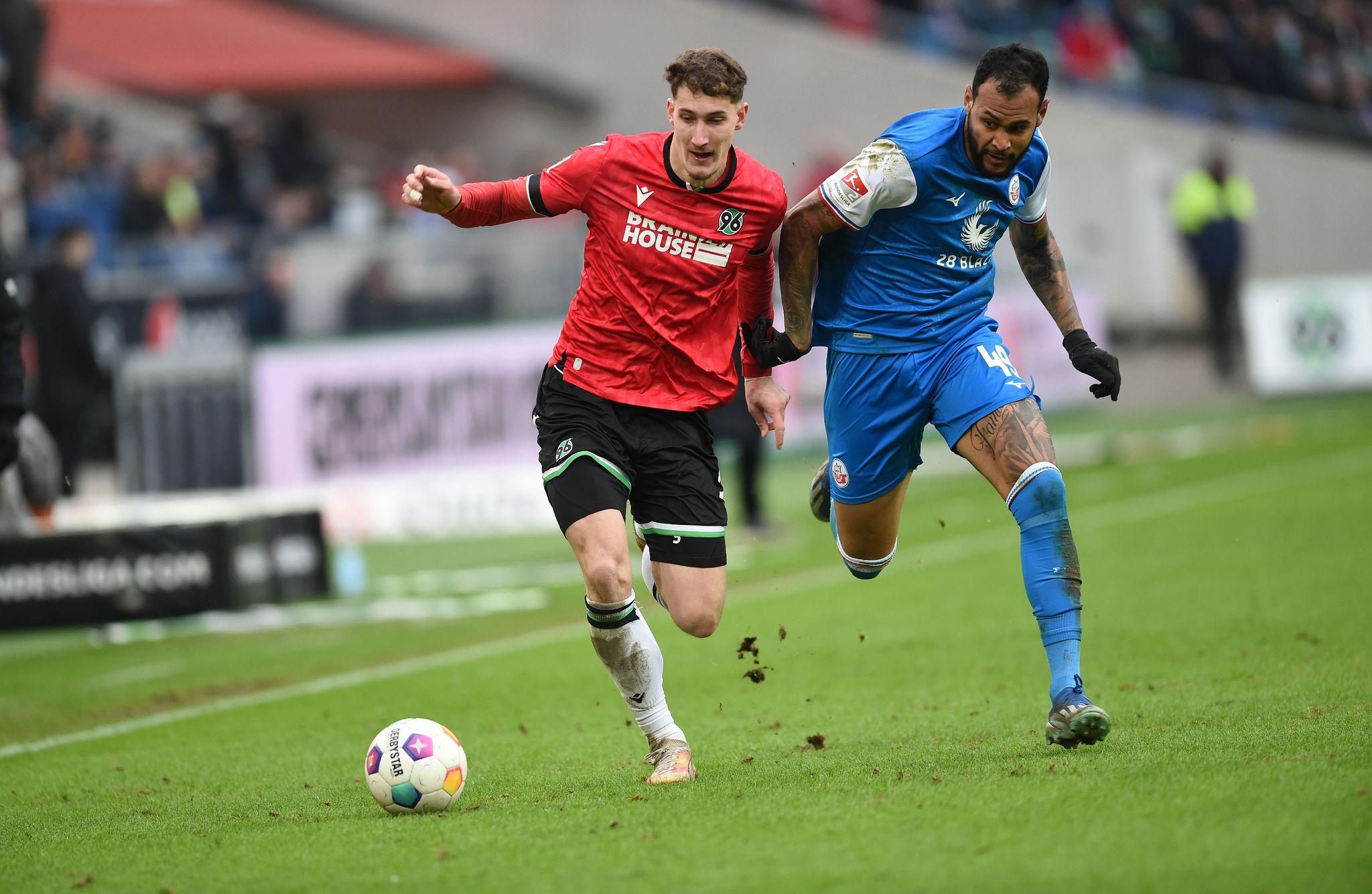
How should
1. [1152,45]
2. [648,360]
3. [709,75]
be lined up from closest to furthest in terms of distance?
[709,75] < [648,360] < [1152,45]

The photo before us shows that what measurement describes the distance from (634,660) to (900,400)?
4.68ft

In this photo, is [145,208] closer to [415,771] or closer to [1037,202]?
[1037,202]

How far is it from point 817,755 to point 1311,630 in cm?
338

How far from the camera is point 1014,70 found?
5.86 meters

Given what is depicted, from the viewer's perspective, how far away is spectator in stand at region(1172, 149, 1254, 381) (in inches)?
852

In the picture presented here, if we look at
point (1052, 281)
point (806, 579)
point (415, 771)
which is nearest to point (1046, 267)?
point (1052, 281)

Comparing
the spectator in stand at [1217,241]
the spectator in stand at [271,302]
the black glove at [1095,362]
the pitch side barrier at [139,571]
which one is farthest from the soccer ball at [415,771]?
the spectator in stand at [1217,241]

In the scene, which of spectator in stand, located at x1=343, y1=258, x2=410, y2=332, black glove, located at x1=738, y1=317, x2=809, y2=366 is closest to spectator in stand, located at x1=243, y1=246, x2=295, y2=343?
spectator in stand, located at x1=343, y1=258, x2=410, y2=332

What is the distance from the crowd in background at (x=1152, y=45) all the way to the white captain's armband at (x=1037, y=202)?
64.0 ft

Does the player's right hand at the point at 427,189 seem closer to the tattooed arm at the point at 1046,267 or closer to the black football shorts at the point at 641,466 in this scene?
the black football shorts at the point at 641,466

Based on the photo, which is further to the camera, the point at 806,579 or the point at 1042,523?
the point at 806,579

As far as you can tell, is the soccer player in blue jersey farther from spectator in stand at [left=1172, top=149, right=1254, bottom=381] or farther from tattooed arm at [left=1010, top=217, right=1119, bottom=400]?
spectator in stand at [left=1172, top=149, right=1254, bottom=381]

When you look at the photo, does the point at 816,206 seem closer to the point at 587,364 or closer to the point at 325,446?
the point at 587,364

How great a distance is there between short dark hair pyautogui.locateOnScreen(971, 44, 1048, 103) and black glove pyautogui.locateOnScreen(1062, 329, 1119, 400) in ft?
3.19
